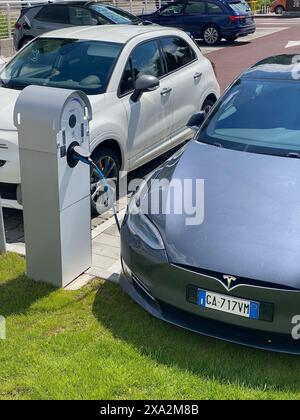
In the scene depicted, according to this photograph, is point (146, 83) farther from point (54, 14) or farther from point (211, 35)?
point (211, 35)

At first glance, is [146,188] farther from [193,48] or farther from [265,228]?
[193,48]

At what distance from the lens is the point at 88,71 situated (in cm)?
575

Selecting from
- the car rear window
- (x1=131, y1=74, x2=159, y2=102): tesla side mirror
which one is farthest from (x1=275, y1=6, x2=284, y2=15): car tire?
(x1=131, y1=74, x2=159, y2=102): tesla side mirror

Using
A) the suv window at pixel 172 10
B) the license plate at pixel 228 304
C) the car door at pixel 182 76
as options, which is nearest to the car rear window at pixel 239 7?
the suv window at pixel 172 10

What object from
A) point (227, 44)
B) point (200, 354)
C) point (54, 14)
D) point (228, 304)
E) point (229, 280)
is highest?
point (54, 14)

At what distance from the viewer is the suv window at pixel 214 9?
66.5ft

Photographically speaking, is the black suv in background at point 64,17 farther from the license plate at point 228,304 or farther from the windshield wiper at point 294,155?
the license plate at point 228,304

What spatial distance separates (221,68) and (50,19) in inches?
179

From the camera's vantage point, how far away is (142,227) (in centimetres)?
376

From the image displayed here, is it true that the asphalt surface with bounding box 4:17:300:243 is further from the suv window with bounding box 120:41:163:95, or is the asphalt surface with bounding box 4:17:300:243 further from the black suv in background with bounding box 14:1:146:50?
the black suv in background with bounding box 14:1:146:50

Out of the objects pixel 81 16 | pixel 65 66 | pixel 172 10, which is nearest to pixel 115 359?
pixel 65 66

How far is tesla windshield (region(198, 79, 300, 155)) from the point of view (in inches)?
171

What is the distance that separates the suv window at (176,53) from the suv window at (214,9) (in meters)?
14.1

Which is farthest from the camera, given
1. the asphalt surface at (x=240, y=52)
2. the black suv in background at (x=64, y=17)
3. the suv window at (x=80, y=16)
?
the suv window at (x=80, y=16)
